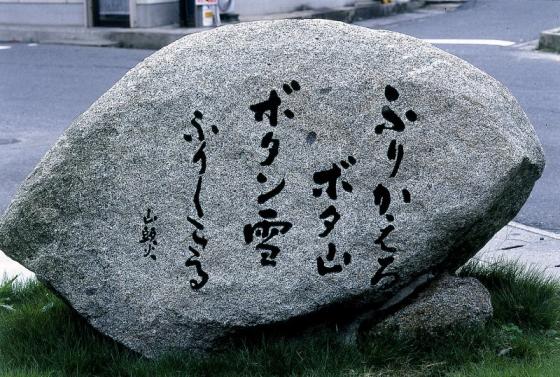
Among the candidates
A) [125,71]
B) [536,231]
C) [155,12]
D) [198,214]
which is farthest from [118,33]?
[198,214]

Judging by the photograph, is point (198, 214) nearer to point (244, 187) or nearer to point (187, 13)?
point (244, 187)

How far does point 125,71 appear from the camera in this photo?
523 inches

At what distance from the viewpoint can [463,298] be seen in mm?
4535

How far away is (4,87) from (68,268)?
28.3 feet

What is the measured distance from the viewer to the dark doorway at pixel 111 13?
16734mm

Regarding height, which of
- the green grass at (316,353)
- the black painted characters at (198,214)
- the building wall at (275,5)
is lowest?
the green grass at (316,353)

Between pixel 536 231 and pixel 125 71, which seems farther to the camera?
pixel 125 71

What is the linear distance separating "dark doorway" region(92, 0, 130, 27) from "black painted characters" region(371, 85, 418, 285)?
1292 centimetres

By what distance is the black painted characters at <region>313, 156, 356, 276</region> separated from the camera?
4.28 metres

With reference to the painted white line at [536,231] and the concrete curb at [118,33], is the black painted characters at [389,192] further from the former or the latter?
the concrete curb at [118,33]

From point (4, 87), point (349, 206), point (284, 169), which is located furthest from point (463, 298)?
point (4, 87)

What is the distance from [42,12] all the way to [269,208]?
46.3 ft

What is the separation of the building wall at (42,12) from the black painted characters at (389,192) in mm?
13486

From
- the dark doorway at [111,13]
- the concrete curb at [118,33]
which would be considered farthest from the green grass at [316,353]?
the dark doorway at [111,13]
